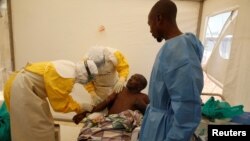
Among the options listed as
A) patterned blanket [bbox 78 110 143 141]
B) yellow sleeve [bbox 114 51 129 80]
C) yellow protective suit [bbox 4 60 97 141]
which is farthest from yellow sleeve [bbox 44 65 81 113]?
yellow sleeve [bbox 114 51 129 80]

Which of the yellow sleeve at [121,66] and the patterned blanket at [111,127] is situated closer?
the patterned blanket at [111,127]

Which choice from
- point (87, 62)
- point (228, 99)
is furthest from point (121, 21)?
point (228, 99)

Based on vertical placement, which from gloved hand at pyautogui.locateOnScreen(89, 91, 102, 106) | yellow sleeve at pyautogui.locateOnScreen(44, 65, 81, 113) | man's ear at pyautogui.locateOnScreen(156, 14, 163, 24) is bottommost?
gloved hand at pyautogui.locateOnScreen(89, 91, 102, 106)

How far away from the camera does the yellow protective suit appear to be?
1.69 metres

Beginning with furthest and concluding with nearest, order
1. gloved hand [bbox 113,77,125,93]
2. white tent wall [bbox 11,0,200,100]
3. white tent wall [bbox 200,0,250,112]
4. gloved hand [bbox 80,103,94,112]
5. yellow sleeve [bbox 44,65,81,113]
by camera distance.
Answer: white tent wall [bbox 11,0,200,100] < gloved hand [bbox 113,77,125,93] < gloved hand [bbox 80,103,94,112] < yellow sleeve [bbox 44,65,81,113] < white tent wall [bbox 200,0,250,112]

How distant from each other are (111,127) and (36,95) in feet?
2.26

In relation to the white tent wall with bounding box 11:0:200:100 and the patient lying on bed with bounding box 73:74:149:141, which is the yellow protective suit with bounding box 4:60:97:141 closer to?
the patient lying on bed with bounding box 73:74:149:141

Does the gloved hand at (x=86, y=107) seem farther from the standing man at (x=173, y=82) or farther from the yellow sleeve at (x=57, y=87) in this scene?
the standing man at (x=173, y=82)

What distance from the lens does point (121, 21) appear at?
2.94 meters

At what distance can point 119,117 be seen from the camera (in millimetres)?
2031

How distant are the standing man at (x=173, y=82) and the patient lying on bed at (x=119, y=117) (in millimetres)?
827

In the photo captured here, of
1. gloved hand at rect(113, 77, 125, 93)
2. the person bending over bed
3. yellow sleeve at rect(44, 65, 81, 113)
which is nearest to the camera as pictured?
yellow sleeve at rect(44, 65, 81, 113)

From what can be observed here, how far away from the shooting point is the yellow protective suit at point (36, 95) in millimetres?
1688

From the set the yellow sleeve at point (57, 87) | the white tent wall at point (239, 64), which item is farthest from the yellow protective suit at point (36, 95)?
the white tent wall at point (239, 64)
